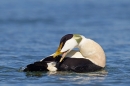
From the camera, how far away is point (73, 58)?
1227 cm

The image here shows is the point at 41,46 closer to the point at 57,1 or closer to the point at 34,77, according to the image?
the point at 34,77

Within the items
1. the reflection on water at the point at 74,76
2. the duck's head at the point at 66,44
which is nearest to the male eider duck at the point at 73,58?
the duck's head at the point at 66,44

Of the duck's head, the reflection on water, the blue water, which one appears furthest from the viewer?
the duck's head

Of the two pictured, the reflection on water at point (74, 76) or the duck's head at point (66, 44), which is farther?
the duck's head at point (66, 44)

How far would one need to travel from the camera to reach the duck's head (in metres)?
12.0

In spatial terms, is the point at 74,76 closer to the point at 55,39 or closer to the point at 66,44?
the point at 66,44

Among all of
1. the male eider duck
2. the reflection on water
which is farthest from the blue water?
the male eider duck

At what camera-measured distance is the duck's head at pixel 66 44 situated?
12.0 m

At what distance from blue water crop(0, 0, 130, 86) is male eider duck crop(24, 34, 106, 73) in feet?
0.51

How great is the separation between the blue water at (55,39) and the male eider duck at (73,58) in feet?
0.51

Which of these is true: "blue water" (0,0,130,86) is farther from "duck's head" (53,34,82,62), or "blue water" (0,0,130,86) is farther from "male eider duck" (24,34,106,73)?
"duck's head" (53,34,82,62)

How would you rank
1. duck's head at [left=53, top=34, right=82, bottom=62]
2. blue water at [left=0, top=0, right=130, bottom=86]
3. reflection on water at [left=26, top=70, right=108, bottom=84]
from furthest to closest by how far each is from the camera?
duck's head at [left=53, top=34, right=82, bottom=62], blue water at [left=0, top=0, right=130, bottom=86], reflection on water at [left=26, top=70, right=108, bottom=84]

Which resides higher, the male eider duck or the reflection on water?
the male eider duck

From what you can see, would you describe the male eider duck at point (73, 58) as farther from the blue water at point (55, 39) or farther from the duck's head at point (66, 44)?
the blue water at point (55, 39)
